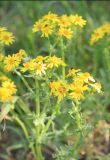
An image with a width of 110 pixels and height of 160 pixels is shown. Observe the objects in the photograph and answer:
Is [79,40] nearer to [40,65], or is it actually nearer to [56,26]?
[56,26]

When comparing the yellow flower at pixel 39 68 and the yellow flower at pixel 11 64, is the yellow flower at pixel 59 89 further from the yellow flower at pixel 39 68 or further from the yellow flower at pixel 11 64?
the yellow flower at pixel 11 64

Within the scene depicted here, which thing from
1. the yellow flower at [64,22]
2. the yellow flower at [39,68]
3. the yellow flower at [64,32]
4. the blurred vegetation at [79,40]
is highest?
the blurred vegetation at [79,40]

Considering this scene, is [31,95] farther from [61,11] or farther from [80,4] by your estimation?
[61,11]

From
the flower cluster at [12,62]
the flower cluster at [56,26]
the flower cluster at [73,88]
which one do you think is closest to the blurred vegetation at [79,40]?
the flower cluster at [56,26]

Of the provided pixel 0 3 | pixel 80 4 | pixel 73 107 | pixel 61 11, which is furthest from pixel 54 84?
pixel 0 3

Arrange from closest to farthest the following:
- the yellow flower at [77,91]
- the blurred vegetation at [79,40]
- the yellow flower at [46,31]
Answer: the yellow flower at [77,91] → the yellow flower at [46,31] → the blurred vegetation at [79,40]
